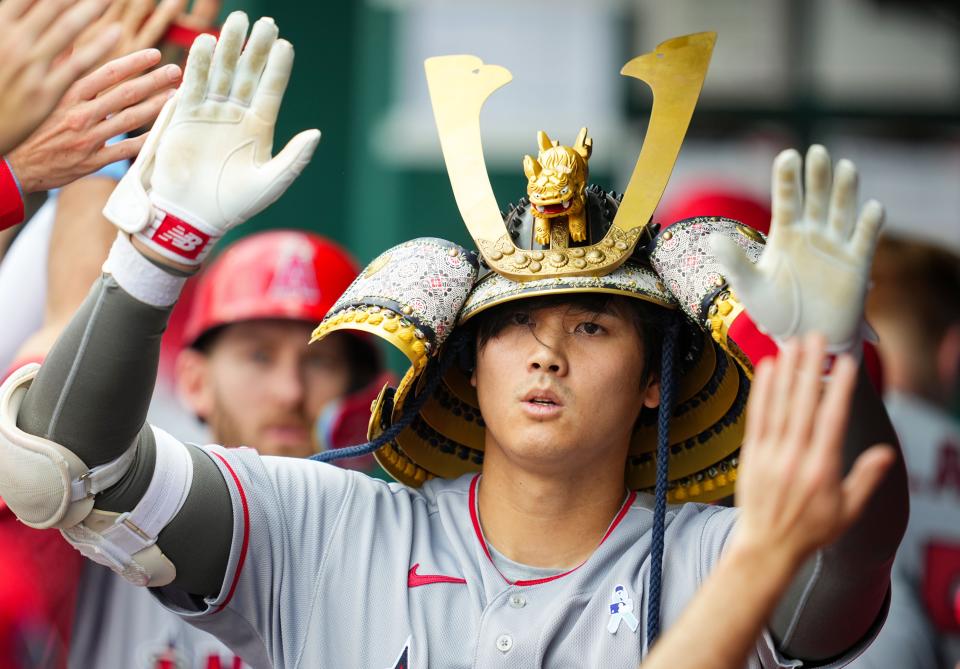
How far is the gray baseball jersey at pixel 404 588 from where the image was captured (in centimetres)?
260

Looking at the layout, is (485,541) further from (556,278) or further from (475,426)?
(556,278)

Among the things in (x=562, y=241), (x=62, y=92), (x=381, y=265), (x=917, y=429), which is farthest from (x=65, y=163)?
(x=917, y=429)

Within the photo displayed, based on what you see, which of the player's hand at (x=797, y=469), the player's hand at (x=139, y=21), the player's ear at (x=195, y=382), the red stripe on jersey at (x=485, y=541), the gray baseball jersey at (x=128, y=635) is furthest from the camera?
the player's ear at (x=195, y=382)

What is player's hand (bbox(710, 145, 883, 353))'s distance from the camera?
2.12m

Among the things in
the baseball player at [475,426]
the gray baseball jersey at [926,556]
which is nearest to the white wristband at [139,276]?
the baseball player at [475,426]

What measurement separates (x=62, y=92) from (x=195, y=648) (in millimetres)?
1475

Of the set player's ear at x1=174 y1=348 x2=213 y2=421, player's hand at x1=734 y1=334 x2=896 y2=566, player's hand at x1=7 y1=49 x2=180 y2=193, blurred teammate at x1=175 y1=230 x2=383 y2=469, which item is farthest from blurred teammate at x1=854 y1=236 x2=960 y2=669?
player's hand at x1=7 y1=49 x2=180 y2=193

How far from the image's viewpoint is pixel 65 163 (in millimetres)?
2732

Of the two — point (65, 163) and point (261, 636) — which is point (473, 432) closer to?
point (261, 636)

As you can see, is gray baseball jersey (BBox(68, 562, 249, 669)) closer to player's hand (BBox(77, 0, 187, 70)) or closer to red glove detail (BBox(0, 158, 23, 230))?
red glove detail (BBox(0, 158, 23, 230))

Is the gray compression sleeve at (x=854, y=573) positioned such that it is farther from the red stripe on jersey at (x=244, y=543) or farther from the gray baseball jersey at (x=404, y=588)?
the red stripe on jersey at (x=244, y=543)

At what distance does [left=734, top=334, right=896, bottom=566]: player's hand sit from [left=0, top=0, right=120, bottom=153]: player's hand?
4.26 feet

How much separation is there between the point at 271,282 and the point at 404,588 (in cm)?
177

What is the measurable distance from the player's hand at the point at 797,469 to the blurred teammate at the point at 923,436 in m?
1.66
